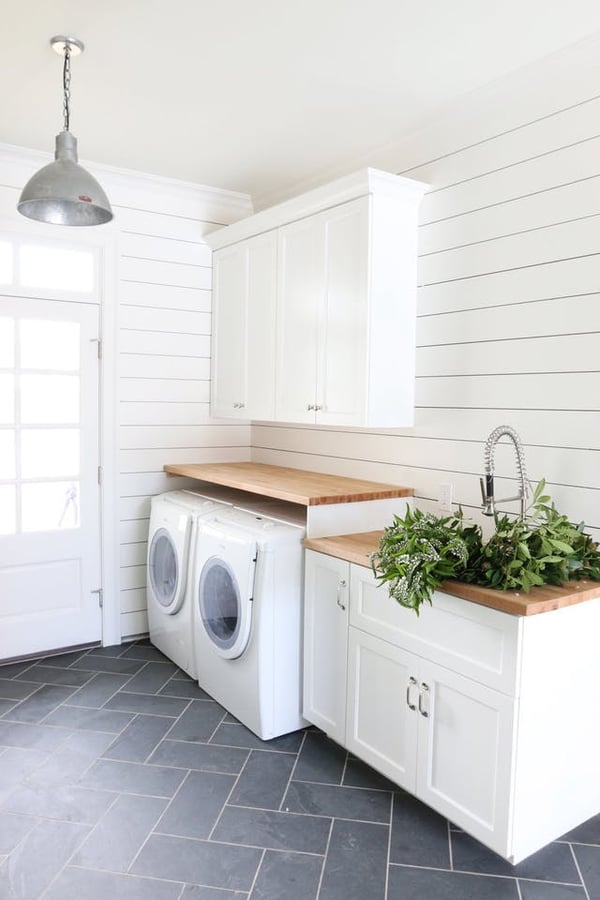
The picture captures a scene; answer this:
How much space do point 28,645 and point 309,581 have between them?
1785 mm

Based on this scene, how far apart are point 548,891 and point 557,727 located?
1.49ft

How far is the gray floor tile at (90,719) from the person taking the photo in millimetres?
2818

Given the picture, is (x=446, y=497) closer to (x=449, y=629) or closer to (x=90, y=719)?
(x=449, y=629)

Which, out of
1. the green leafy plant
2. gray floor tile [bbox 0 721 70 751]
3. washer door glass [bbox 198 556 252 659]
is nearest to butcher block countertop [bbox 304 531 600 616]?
the green leafy plant

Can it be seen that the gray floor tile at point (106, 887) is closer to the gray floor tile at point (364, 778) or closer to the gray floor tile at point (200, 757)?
the gray floor tile at point (200, 757)

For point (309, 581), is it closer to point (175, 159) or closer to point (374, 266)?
point (374, 266)

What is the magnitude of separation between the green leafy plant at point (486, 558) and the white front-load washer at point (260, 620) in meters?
0.63

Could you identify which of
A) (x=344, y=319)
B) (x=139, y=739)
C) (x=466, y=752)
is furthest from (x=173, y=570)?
(x=466, y=752)

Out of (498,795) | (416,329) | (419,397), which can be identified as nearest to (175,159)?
(416,329)

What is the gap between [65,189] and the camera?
6.96ft

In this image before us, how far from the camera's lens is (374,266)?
2.79 m

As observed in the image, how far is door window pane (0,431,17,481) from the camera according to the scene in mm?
3371

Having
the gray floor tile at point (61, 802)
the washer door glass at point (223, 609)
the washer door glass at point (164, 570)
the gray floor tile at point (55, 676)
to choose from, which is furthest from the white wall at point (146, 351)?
the gray floor tile at point (61, 802)

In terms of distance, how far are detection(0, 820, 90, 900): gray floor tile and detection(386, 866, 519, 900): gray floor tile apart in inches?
32.7
